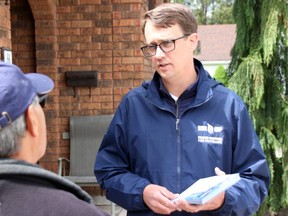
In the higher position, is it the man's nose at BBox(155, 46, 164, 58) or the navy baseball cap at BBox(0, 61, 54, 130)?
the man's nose at BBox(155, 46, 164, 58)

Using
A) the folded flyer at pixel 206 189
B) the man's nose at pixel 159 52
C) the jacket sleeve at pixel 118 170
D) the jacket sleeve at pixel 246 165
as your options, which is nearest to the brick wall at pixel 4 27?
the jacket sleeve at pixel 118 170

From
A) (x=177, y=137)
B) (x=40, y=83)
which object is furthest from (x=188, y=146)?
(x=40, y=83)

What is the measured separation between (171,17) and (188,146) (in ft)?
2.03

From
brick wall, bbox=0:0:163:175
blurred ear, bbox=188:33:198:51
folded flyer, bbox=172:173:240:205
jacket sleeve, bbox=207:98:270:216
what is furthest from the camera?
brick wall, bbox=0:0:163:175

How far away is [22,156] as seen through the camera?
4.24ft

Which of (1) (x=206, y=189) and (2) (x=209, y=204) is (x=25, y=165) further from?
(2) (x=209, y=204)

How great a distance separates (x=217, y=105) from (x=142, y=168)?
1.53 ft

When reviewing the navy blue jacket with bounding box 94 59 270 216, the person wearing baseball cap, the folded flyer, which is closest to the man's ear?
the person wearing baseball cap

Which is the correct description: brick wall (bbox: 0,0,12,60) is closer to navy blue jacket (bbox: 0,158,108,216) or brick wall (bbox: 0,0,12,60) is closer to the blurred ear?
the blurred ear

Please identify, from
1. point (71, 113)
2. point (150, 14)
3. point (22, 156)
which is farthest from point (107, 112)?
point (22, 156)

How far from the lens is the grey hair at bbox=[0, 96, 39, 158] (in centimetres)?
125

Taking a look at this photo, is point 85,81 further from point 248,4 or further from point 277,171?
point 277,171

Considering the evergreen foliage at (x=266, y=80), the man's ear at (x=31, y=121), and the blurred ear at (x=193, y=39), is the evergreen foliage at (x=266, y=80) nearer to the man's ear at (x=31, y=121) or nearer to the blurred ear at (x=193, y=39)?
the blurred ear at (x=193, y=39)

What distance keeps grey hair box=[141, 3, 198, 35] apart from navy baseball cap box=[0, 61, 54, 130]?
3.27 ft
